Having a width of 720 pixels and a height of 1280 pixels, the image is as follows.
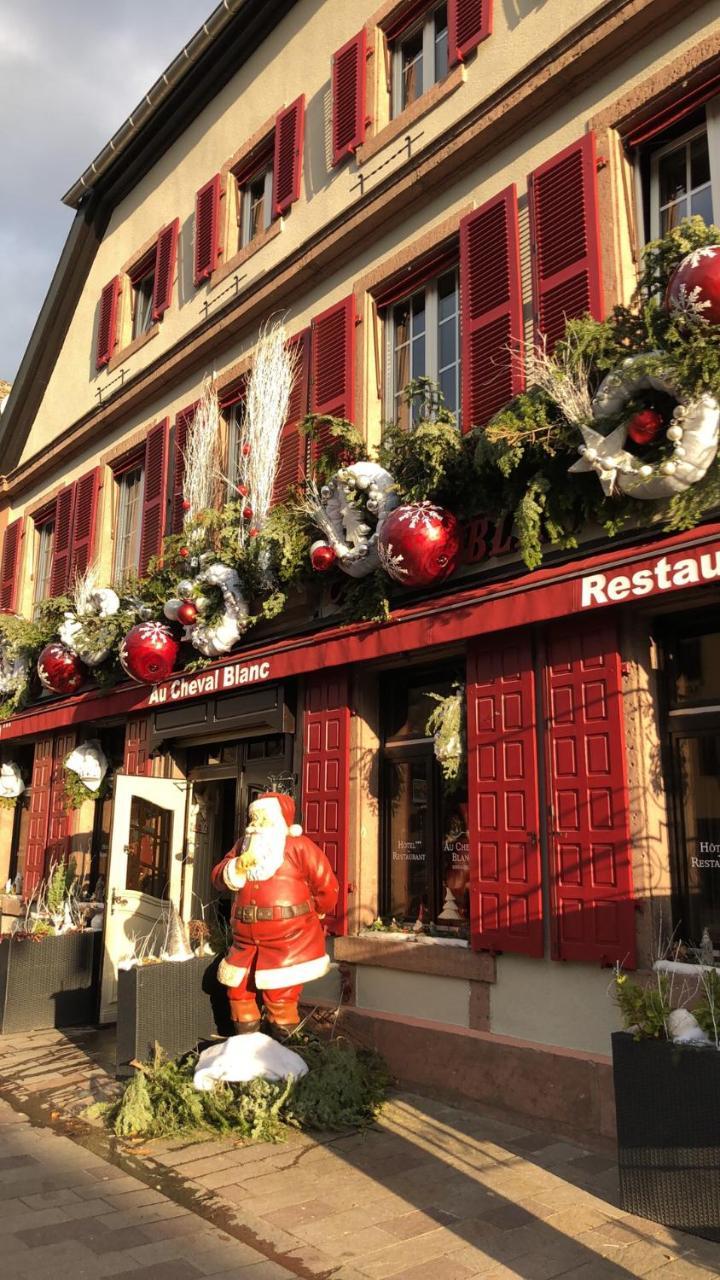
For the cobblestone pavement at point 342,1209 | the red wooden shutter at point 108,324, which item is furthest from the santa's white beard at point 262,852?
the red wooden shutter at point 108,324

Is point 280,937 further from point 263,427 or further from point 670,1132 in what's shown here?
point 263,427

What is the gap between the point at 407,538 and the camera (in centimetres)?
711

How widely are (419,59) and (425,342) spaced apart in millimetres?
3039

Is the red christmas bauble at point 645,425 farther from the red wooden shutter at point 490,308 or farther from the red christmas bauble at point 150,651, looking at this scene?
the red christmas bauble at point 150,651

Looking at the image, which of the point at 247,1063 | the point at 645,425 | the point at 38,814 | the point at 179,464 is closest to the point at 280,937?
the point at 247,1063

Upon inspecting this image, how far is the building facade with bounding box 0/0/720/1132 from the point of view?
616 cm

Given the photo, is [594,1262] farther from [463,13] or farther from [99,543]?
[99,543]

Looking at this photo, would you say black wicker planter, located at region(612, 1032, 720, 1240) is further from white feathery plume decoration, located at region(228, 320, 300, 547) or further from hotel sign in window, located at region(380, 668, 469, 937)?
white feathery plume decoration, located at region(228, 320, 300, 547)

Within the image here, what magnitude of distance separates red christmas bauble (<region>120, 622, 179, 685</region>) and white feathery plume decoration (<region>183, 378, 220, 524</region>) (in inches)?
48.6

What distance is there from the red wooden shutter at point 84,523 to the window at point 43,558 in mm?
1604

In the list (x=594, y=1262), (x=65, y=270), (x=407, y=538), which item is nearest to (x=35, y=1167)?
(x=594, y=1262)

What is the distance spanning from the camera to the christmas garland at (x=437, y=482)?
18.7 ft

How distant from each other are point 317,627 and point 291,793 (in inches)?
59.6

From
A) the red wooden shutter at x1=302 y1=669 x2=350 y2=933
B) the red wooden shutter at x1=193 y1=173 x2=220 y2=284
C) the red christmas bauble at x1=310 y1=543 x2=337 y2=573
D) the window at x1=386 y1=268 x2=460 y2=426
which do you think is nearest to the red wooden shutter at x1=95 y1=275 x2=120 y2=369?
the red wooden shutter at x1=193 y1=173 x2=220 y2=284
